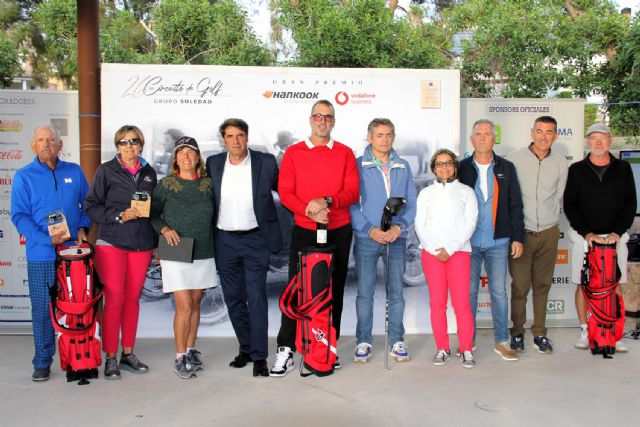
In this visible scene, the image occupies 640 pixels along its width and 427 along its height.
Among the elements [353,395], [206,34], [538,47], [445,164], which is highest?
[206,34]

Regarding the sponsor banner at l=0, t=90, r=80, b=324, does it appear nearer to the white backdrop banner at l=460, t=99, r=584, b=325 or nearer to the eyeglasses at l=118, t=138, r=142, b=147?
the eyeglasses at l=118, t=138, r=142, b=147

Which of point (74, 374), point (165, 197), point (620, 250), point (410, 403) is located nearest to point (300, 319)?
point (410, 403)

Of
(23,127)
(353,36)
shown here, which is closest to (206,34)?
(353,36)

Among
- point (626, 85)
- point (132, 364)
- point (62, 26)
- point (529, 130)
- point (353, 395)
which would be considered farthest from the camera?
point (62, 26)

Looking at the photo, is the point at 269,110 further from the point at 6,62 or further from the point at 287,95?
the point at 6,62

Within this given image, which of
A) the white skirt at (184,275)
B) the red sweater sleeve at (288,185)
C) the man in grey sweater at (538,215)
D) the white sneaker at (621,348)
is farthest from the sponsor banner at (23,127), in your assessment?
the white sneaker at (621,348)

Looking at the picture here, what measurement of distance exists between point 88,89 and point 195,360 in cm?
212

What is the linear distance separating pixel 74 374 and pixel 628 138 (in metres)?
8.71

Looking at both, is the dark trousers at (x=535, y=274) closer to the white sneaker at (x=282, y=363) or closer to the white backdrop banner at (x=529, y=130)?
the white backdrop banner at (x=529, y=130)

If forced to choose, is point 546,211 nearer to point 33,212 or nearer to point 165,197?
point 165,197

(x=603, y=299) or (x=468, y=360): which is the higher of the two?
(x=603, y=299)

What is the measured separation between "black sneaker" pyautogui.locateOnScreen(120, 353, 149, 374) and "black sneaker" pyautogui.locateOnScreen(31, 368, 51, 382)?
0.45 m

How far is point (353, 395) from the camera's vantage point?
382cm

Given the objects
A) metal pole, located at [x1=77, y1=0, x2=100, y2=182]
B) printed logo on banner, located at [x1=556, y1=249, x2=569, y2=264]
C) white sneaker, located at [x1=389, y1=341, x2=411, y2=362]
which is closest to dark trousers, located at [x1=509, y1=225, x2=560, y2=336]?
printed logo on banner, located at [x1=556, y1=249, x2=569, y2=264]
